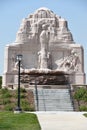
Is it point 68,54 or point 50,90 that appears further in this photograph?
point 68,54

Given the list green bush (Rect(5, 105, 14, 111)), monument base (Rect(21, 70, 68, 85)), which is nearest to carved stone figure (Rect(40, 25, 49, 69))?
monument base (Rect(21, 70, 68, 85))

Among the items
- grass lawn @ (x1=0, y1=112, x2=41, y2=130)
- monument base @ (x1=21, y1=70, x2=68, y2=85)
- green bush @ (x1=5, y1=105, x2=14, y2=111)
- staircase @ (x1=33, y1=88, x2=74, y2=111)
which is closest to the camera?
grass lawn @ (x1=0, y1=112, x2=41, y2=130)

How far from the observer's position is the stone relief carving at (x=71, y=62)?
34.9 m

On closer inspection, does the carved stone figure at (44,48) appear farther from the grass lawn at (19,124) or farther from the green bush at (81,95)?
the grass lawn at (19,124)

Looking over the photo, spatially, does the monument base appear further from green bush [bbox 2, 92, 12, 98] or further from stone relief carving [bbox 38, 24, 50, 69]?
green bush [bbox 2, 92, 12, 98]

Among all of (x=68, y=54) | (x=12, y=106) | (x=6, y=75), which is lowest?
(x=12, y=106)

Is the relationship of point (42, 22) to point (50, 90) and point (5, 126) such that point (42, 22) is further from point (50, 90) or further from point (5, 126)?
point (5, 126)

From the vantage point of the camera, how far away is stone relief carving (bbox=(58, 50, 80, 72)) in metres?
34.9

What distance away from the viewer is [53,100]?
83.7ft

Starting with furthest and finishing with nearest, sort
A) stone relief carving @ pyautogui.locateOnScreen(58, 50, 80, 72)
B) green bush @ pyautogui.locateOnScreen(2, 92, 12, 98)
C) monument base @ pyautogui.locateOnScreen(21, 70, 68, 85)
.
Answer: stone relief carving @ pyautogui.locateOnScreen(58, 50, 80, 72)
monument base @ pyautogui.locateOnScreen(21, 70, 68, 85)
green bush @ pyautogui.locateOnScreen(2, 92, 12, 98)

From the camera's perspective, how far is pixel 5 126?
42.2ft

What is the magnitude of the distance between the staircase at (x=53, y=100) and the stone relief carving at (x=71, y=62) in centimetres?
658

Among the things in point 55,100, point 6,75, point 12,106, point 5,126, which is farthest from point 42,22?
point 5,126

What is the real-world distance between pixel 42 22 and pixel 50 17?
4.04 ft
